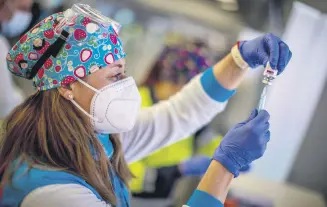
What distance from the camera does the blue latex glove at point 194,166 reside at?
2.12 m

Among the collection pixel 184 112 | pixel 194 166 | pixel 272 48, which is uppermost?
pixel 272 48

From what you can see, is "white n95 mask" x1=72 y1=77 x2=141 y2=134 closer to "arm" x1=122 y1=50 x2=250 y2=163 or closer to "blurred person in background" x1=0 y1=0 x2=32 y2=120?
"arm" x1=122 y1=50 x2=250 y2=163

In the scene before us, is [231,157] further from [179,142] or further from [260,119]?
[179,142]

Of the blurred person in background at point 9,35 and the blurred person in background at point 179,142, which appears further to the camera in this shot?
the blurred person in background at point 179,142

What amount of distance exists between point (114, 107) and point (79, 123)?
10 centimetres

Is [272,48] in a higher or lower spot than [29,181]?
higher

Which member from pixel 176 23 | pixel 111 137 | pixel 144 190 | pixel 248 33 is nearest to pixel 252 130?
pixel 111 137

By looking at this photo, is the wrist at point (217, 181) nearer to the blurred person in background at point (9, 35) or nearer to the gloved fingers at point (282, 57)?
the gloved fingers at point (282, 57)

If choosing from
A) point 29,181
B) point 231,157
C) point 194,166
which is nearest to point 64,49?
point 29,181

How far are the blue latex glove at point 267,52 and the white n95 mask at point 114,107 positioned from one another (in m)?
0.33

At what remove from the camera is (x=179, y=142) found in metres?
2.35

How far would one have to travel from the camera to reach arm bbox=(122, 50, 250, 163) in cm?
133

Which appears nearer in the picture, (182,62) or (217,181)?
(217,181)

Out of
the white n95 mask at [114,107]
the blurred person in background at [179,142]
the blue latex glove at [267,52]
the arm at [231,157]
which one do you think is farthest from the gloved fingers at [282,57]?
the blurred person in background at [179,142]
